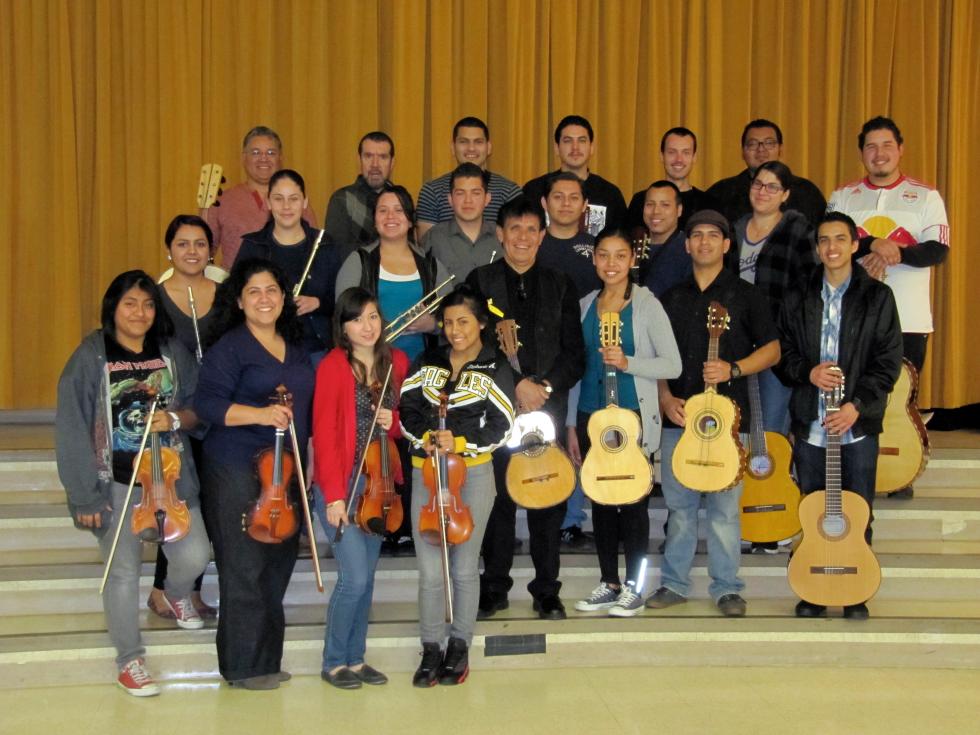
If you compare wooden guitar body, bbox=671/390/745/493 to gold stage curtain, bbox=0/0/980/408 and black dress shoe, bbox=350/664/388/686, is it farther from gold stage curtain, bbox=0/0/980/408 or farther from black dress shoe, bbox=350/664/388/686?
gold stage curtain, bbox=0/0/980/408

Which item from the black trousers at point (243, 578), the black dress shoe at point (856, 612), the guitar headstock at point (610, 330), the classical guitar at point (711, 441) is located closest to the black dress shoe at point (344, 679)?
the black trousers at point (243, 578)

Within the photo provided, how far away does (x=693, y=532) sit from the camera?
4.62 m

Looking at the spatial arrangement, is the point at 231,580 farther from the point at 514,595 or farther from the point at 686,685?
the point at 686,685

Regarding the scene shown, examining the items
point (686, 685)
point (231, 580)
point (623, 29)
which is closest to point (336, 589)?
point (231, 580)

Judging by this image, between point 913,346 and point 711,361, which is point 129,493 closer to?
point 711,361

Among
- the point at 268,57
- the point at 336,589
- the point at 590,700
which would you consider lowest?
the point at 590,700

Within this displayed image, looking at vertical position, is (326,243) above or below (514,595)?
above

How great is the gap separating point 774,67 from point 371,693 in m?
5.30

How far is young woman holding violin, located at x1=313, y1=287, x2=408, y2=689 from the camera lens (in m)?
3.91

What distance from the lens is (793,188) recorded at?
551 cm

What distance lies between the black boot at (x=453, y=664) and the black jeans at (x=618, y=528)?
2.42ft

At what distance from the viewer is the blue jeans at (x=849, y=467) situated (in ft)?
14.8

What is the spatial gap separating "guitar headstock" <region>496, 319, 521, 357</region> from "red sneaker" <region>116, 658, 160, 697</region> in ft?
5.76

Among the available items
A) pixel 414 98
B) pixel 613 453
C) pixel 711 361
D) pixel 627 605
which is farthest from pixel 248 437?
pixel 414 98
